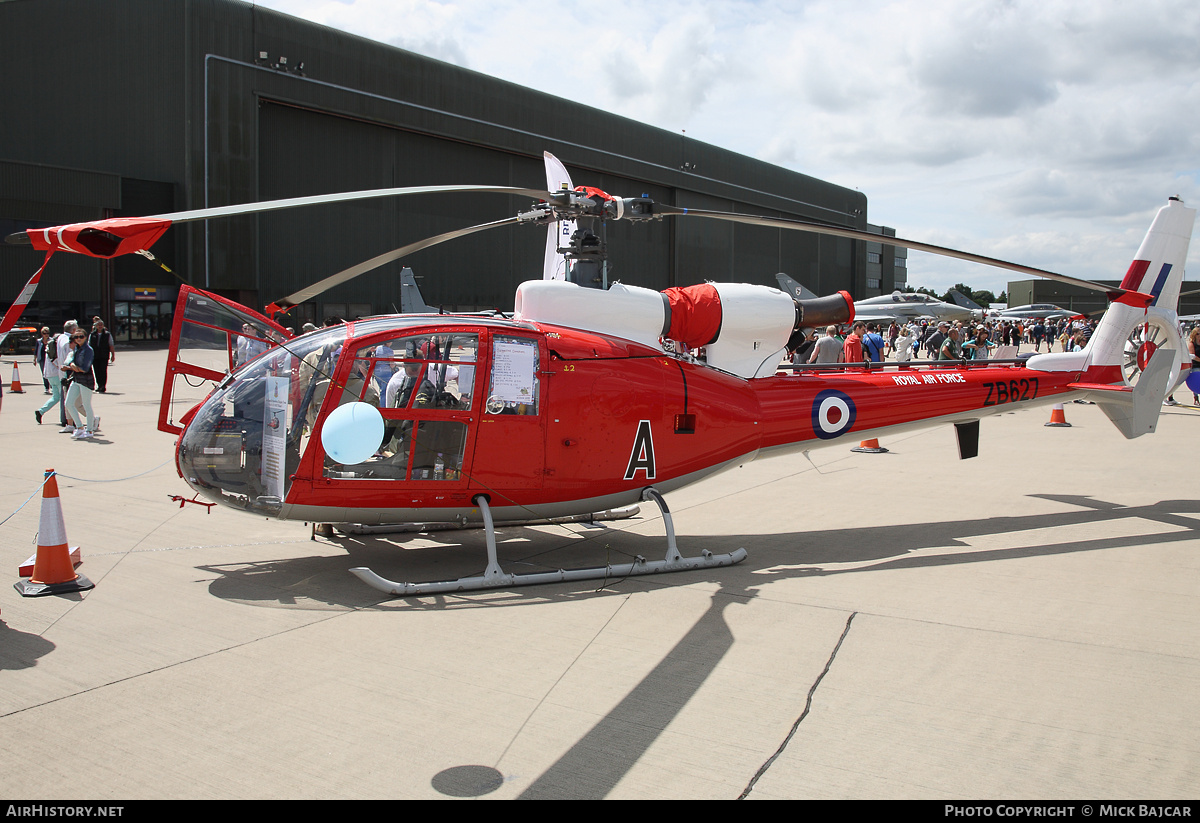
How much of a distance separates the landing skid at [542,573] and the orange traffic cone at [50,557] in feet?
6.41

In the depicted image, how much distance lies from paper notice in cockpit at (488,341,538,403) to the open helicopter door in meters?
1.90

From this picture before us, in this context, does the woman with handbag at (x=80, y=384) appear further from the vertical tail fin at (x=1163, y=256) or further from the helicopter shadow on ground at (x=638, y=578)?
the vertical tail fin at (x=1163, y=256)

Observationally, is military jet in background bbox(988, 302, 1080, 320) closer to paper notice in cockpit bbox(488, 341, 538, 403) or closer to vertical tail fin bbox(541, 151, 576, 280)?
vertical tail fin bbox(541, 151, 576, 280)

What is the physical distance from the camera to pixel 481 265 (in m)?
46.7

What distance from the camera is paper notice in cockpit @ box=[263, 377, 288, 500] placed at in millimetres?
5691

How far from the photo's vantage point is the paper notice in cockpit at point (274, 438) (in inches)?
224

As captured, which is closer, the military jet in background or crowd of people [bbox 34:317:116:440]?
crowd of people [bbox 34:317:116:440]

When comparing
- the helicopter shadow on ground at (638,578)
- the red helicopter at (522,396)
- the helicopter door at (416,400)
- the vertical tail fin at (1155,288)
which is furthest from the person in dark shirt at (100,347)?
the vertical tail fin at (1155,288)

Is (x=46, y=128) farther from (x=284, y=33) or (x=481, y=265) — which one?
(x=481, y=265)

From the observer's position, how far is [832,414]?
7422 millimetres

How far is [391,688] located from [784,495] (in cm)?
597

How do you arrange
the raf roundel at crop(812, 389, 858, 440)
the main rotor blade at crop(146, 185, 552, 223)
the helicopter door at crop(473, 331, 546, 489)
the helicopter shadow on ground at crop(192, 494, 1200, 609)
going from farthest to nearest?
the raf roundel at crop(812, 389, 858, 440), the helicopter door at crop(473, 331, 546, 489), the helicopter shadow on ground at crop(192, 494, 1200, 609), the main rotor blade at crop(146, 185, 552, 223)

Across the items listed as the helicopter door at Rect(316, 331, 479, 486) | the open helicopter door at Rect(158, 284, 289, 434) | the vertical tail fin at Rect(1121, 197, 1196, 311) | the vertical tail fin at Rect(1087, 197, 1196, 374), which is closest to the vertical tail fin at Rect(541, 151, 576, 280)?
the helicopter door at Rect(316, 331, 479, 486)

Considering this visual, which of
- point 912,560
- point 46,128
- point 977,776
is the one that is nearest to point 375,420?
point 977,776
